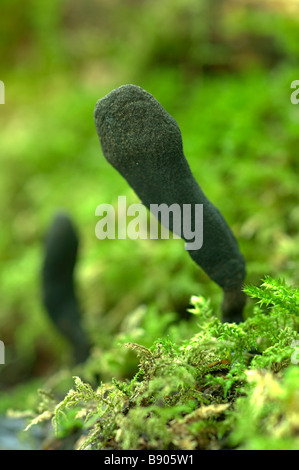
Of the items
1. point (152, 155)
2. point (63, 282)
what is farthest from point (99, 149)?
point (152, 155)

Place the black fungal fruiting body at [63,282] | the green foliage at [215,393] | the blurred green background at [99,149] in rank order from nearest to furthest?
the green foliage at [215,393] < the black fungal fruiting body at [63,282] < the blurred green background at [99,149]

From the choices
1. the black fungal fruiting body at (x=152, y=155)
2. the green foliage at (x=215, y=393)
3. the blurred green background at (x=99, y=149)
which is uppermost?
the blurred green background at (x=99, y=149)

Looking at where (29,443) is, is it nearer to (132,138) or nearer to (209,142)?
(132,138)

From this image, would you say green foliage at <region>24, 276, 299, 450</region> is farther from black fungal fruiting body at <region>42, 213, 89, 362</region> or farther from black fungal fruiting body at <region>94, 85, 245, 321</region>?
black fungal fruiting body at <region>42, 213, 89, 362</region>

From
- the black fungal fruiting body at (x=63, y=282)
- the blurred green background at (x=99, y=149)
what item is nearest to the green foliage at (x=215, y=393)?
the blurred green background at (x=99, y=149)

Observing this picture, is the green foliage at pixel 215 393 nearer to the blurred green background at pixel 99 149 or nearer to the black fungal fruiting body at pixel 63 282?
the blurred green background at pixel 99 149

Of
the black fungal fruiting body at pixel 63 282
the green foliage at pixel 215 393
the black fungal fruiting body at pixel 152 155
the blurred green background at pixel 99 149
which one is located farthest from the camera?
the blurred green background at pixel 99 149
